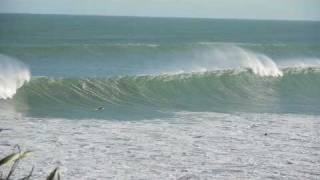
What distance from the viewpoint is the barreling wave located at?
12.6 meters

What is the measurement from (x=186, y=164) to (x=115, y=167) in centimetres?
80

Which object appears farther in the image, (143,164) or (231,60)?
(231,60)

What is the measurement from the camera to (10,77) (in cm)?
1460

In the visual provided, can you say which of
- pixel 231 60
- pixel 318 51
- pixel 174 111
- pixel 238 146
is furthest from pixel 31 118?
pixel 318 51

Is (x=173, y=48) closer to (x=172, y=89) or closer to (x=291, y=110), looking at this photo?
(x=172, y=89)

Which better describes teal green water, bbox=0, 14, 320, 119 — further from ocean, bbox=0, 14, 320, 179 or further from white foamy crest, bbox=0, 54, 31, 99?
white foamy crest, bbox=0, 54, 31, 99

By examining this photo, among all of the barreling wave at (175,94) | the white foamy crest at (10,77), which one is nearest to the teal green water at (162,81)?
the barreling wave at (175,94)

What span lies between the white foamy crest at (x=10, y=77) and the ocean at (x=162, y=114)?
41 millimetres

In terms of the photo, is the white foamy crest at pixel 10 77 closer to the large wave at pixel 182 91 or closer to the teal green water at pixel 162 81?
the large wave at pixel 182 91

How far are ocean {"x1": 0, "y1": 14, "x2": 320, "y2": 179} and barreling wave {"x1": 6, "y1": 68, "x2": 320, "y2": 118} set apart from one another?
0.03m

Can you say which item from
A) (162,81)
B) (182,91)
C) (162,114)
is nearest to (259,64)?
(162,81)

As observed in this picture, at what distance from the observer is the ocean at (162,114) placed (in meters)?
7.00

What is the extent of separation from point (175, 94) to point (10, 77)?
12.5 feet

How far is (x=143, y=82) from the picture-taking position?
16.3 metres
